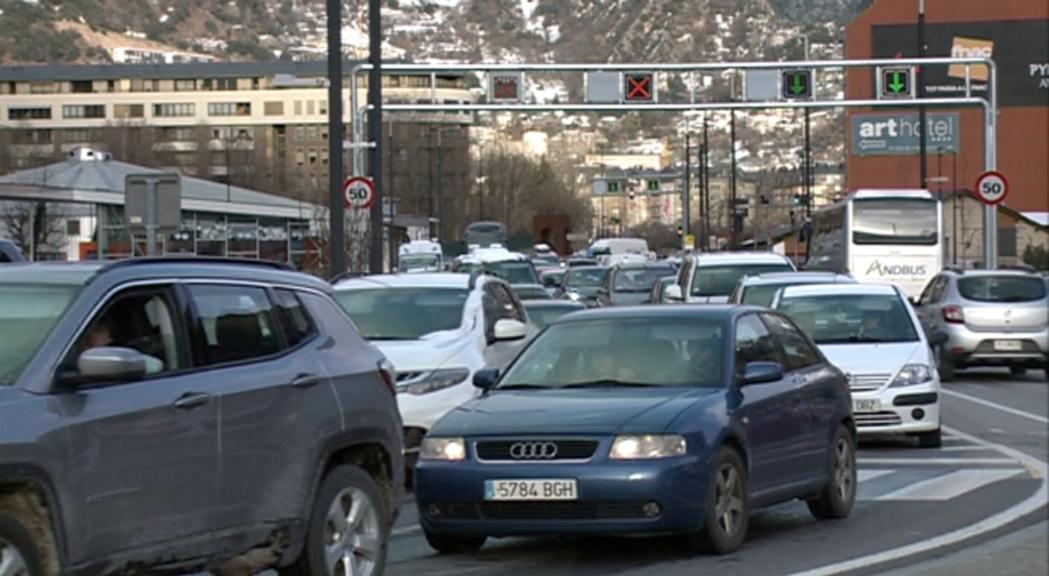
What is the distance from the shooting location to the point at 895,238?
156 feet

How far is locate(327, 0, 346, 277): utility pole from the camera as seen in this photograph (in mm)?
27312

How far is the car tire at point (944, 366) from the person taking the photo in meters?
29.5

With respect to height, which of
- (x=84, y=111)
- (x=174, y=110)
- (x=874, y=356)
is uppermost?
(x=174, y=110)

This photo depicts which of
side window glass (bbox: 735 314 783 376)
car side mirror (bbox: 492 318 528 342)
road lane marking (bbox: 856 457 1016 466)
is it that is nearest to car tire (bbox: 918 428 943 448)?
road lane marking (bbox: 856 457 1016 466)

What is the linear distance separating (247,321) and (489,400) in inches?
122

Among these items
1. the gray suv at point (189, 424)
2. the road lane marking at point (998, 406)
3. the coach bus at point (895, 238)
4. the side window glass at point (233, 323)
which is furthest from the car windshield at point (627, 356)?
the coach bus at point (895, 238)

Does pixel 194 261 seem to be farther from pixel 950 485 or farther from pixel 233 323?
pixel 950 485

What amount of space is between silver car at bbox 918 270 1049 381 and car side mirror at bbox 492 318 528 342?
1369cm

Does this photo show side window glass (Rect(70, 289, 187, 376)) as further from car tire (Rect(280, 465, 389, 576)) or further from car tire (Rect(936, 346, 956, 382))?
car tire (Rect(936, 346, 956, 382))

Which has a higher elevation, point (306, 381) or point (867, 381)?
point (306, 381)

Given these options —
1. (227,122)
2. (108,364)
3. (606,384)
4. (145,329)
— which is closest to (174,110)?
(227,122)

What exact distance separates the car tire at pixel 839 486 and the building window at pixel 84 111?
81215 mm

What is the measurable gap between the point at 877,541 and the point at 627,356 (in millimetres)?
2015

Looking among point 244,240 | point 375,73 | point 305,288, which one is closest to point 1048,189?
point 244,240
